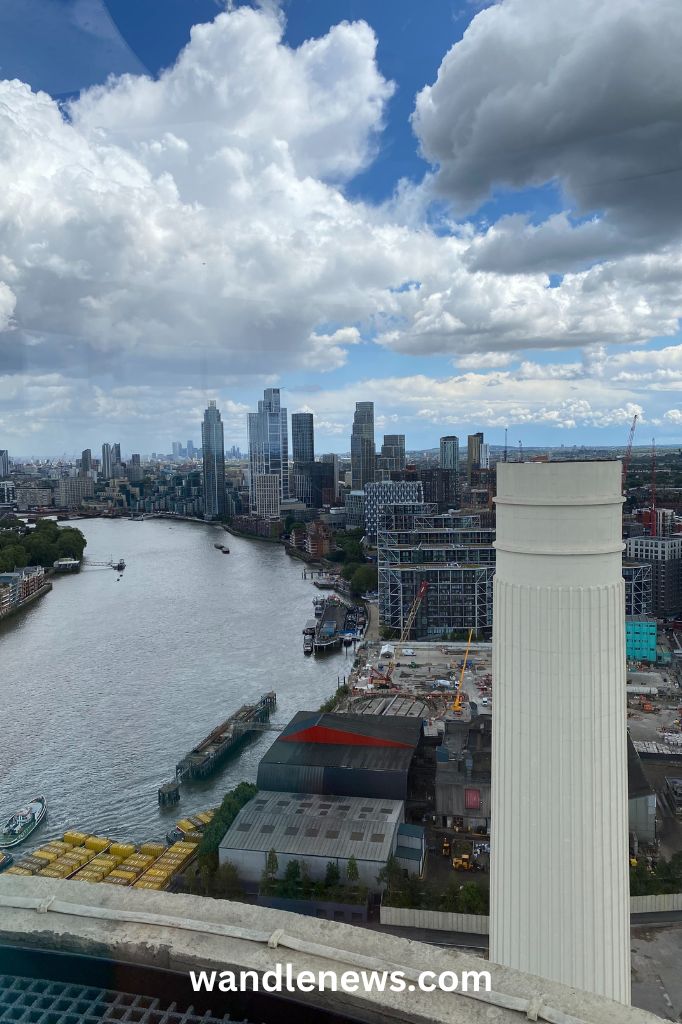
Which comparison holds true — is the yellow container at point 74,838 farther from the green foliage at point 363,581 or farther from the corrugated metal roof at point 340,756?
the green foliage at point 363,581

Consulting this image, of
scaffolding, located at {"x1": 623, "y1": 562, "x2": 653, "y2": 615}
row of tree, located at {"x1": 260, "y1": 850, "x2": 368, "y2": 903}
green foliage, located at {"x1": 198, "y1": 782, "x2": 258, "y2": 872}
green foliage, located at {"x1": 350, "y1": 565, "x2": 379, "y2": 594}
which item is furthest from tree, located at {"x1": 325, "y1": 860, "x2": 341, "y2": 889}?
green foliage, located at {"x1": 350, "y1": 565, "x2": 379, "y2": 594}

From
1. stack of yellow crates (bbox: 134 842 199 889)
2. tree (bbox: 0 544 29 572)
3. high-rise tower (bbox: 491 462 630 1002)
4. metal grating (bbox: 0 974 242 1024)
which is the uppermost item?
high-rise tower (bbox: 491 462 630 1002)

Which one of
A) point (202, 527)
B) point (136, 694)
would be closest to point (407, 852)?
point (136, 694)

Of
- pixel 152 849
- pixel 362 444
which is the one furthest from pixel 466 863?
pixel 362 444

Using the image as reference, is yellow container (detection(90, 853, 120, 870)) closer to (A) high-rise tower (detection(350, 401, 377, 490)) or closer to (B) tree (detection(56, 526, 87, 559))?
(B) tree (detection(56, 526, 87, 559))

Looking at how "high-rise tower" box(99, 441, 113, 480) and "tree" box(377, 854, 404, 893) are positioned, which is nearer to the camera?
"tree" box(377, 854, 404, 893)

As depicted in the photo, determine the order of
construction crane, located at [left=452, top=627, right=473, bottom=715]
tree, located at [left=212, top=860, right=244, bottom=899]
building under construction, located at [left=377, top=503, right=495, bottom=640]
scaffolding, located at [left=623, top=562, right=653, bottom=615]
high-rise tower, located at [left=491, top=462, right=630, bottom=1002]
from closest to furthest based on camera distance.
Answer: high-rise tower, located at [left=491, top=462, right=630, bottom=1002] < tree, located at [left=212, top=860, right=244, bottom=899] < construction crane, located at [left=452, top=627, right=473, bottom=715] < scaffolding, located at [left=623, top=562, right=653, bottom=615] < building under construction, located at [left=377, top=503, right=495, bottom=640]

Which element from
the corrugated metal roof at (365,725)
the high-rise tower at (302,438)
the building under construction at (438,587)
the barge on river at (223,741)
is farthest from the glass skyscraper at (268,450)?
the corrugated metal roof at (365,725)
